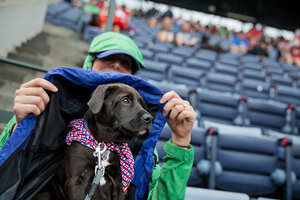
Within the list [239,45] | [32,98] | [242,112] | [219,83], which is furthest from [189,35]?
[32,98]

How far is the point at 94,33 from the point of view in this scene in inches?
269

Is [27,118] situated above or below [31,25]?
below

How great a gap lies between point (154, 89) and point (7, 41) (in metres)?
3.91

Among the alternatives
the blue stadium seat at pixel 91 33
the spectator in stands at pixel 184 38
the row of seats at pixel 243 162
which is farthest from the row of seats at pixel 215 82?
the spectator in stands at pixel 184 38

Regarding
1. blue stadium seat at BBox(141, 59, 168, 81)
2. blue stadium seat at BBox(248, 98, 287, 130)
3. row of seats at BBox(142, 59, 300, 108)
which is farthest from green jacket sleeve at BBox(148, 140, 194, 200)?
blue stadium seat at BBox(141, 59, 168, 81)

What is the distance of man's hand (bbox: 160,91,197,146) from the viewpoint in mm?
1250

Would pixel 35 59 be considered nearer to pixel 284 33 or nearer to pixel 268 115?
pixel 268 115

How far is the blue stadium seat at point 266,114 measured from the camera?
14.0 feet

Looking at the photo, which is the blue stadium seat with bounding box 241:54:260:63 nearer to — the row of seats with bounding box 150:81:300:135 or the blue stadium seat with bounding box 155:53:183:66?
the blue stadium seat with bounding box 155:53:183:66

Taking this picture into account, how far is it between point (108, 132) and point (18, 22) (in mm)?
4421

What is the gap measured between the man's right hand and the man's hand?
57 centimetres

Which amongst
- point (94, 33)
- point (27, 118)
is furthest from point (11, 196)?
point (94, 33)

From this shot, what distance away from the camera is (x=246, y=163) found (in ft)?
9.04

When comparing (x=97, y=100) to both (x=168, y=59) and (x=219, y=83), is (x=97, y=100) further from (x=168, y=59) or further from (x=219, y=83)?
(x=168, y=59)
